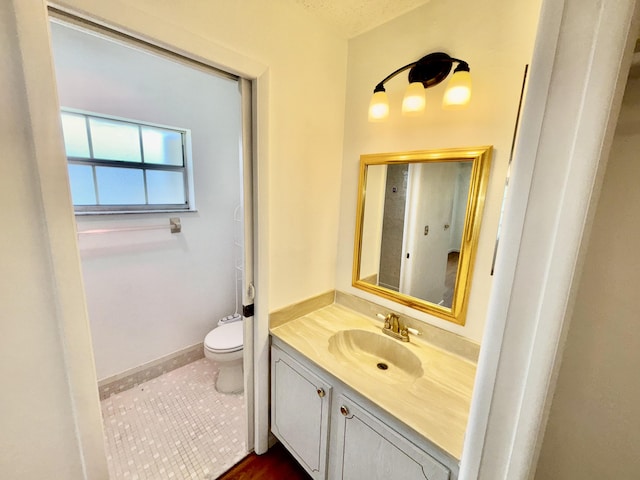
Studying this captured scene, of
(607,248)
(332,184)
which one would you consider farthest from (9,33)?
(607,248)

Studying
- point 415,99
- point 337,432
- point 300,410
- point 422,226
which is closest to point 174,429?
point 300,410

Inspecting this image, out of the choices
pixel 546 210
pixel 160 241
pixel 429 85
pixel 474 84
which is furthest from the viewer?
pixel 160 241

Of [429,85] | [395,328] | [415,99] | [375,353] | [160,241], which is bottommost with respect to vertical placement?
[375,353]

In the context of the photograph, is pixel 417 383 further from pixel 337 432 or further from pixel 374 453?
pixel 337 432

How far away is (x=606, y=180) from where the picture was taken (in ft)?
2.25

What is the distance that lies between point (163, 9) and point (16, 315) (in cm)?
105

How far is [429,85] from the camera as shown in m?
1.17

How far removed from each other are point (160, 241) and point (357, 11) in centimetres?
194

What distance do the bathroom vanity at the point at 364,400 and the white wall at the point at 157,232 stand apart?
3.90 feet

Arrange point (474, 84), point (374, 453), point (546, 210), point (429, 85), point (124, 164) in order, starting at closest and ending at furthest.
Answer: point (546, 210)
point (374, 453)
point (474, 84)
point (429, 85)
point (124, 164)

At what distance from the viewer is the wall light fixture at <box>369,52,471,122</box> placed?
980 millimetres

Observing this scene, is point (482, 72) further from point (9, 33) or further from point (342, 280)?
point (9, 33)

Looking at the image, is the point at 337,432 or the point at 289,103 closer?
the point at 337,432

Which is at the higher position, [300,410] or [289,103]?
[289,103]
